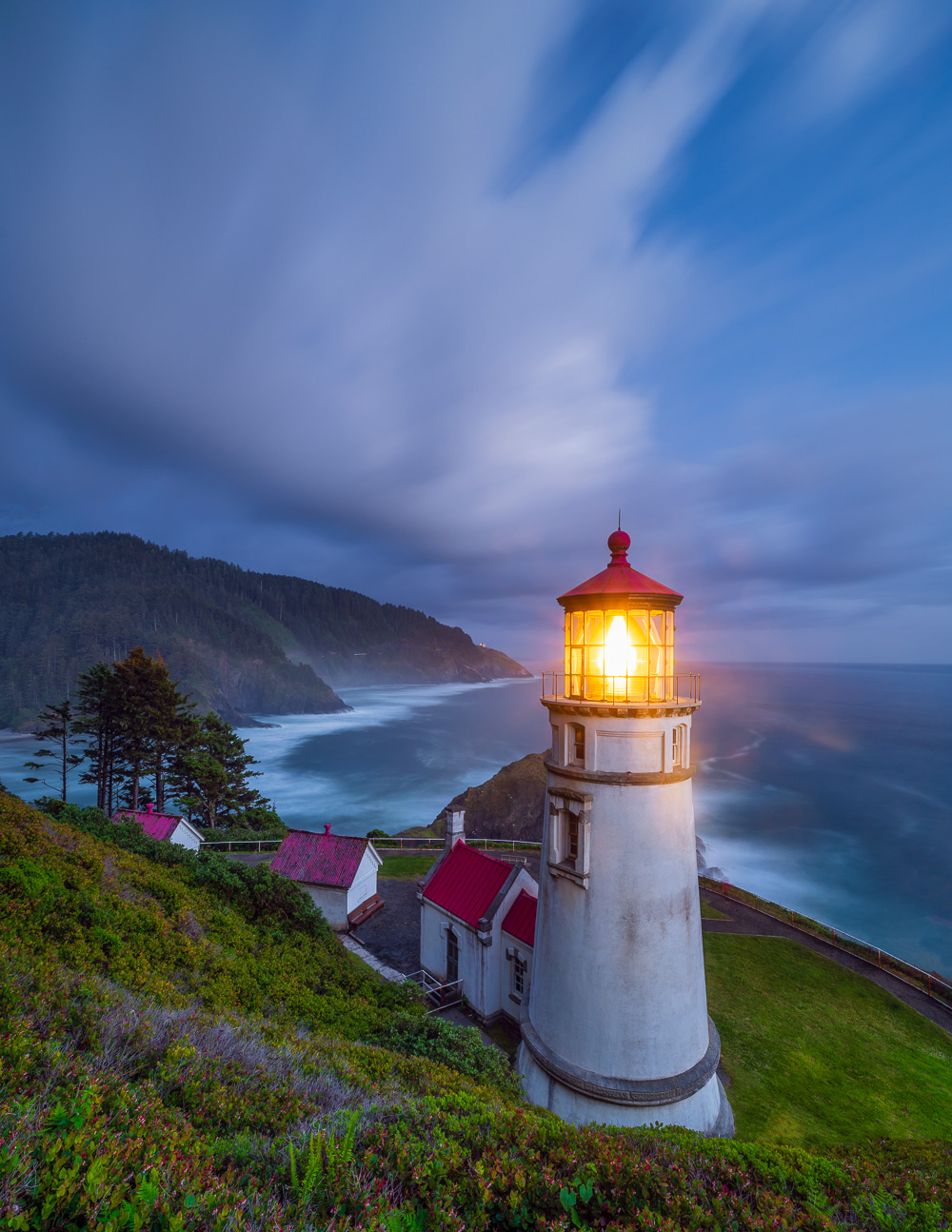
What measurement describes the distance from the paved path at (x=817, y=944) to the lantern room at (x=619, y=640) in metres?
10.6

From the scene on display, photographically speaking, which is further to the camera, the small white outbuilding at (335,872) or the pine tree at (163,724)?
the pine tree at (163,724)

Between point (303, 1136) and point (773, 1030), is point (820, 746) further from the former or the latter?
point (303, 1136)

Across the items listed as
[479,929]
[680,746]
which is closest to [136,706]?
[479,929]

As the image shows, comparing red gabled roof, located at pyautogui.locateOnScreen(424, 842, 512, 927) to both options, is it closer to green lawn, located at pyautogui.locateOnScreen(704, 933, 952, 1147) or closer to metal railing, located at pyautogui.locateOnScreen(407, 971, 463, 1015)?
metal railing, located at pyautogui.locateOnScreen(407, 971, 463, 1015)

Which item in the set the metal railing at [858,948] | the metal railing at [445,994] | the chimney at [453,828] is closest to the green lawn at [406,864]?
the chimney at [453,828]

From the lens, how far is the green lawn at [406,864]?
1891 cm

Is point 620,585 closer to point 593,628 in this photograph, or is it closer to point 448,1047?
point 593,628

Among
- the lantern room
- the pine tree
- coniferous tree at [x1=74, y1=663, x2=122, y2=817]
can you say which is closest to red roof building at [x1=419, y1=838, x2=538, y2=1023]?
the lantern room

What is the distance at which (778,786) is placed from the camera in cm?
4919

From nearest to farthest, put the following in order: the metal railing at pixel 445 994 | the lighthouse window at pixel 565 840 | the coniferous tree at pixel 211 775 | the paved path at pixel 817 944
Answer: the lighthouse window at pixel 565 840, the metal railing at pixel 445 994, the paved path at pixel 817 944, the coniferous tree at pixel 211 775

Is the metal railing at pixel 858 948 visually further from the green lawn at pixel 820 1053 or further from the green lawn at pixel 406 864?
the green lawn at pixel 406 864

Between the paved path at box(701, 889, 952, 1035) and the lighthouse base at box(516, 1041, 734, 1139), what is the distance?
6225 mm

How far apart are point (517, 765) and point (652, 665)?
22.4 meters

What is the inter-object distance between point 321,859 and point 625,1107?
421 inches
